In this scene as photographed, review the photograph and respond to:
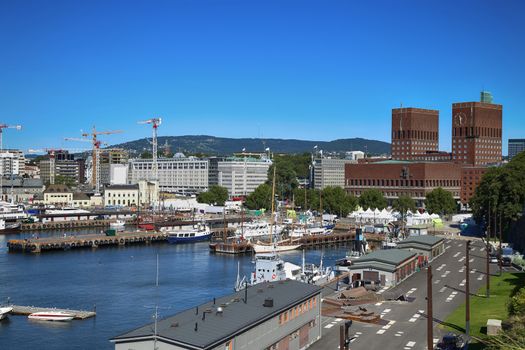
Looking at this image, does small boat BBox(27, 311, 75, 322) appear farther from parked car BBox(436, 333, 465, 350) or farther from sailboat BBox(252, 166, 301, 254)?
sailboat BBox(252, 166, 301, 254)

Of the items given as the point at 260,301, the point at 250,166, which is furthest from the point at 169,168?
the point at 260,301

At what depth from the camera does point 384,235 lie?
85438 millimetres

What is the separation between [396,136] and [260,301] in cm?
12441

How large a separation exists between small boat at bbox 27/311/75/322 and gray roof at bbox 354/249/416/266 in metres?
18.1

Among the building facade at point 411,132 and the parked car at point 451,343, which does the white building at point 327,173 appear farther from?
the parked car at point 451,343

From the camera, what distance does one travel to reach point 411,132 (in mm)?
145125

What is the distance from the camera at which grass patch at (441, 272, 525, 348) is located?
30506mm

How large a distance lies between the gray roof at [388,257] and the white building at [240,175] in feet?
368

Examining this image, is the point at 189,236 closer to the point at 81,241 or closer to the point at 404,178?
the point at 81,241

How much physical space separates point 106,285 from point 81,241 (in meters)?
27.6

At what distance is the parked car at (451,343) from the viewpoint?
2698 centimetres

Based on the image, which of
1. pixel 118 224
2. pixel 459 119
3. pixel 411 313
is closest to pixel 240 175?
pixel 459 119

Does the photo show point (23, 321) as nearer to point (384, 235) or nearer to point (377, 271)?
point (377, 271)

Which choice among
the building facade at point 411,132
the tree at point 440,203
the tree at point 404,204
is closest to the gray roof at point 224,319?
the tree at point 404,204
